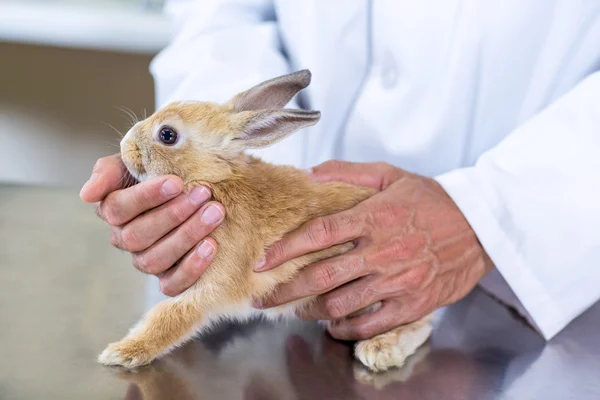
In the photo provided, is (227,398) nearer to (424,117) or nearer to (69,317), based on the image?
(69,317)

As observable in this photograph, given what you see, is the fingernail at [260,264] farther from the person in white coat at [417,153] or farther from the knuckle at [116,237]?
the knuckle at [116,237]

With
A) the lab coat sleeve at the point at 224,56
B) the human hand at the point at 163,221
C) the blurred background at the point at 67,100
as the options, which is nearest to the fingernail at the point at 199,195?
the human hand at the point at 163,221

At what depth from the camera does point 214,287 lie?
103cm

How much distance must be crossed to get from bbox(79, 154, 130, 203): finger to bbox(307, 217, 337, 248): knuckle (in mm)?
268

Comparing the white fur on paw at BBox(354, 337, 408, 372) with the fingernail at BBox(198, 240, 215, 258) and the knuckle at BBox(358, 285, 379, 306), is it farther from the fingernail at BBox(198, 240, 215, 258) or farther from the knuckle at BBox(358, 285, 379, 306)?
the fingernail at BBox(198, 240, 215, 258)

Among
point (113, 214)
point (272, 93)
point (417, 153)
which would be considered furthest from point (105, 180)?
point (417, 153)

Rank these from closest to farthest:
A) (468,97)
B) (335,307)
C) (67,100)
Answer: (335,307), (468,97), (67,100)

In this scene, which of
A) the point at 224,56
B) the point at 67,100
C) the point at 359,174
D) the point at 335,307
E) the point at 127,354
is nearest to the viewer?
the point at 127,354

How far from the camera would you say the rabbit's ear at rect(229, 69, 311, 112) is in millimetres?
1034

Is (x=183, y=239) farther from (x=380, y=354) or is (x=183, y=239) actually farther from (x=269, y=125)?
(x=380, y=354)

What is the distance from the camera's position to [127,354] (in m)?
0.97

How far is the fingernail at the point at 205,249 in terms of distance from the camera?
3.30ft

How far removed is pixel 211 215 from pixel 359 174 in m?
0.27

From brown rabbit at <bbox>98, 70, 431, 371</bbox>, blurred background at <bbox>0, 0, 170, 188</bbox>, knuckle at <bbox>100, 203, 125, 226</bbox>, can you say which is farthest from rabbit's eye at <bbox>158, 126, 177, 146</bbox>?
blurred background at <bbox>0, 0, 170, 188</bbox>
